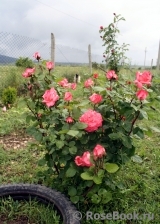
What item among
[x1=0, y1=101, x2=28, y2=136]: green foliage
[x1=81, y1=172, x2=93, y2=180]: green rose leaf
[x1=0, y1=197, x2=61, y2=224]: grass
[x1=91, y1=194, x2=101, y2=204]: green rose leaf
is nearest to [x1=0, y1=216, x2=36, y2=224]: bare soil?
[x1=0, y1=197, x2=61, y2=224]: grass

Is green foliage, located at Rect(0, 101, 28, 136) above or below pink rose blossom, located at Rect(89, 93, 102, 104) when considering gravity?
below

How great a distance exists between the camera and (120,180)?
94.3 inches

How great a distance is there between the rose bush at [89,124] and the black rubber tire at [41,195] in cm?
10

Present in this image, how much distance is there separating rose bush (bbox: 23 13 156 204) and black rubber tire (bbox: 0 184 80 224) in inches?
3.9

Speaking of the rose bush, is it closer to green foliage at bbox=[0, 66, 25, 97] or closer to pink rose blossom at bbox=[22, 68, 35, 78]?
pink rose blossom at bbox=[22, 68, 35, 78]

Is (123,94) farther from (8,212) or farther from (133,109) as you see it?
(8,212)

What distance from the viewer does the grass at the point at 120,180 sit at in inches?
74.2

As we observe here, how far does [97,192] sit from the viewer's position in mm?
1889

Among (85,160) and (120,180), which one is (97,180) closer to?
(85,160)

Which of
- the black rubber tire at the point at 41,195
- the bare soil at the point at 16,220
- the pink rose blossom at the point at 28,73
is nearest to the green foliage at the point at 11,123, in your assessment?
the black rubber tire at the point at 41,195

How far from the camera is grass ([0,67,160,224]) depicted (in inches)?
74.2

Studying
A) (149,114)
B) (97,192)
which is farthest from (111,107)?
(97,192)

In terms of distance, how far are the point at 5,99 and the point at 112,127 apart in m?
4.07

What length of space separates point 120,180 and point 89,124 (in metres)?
1.08
